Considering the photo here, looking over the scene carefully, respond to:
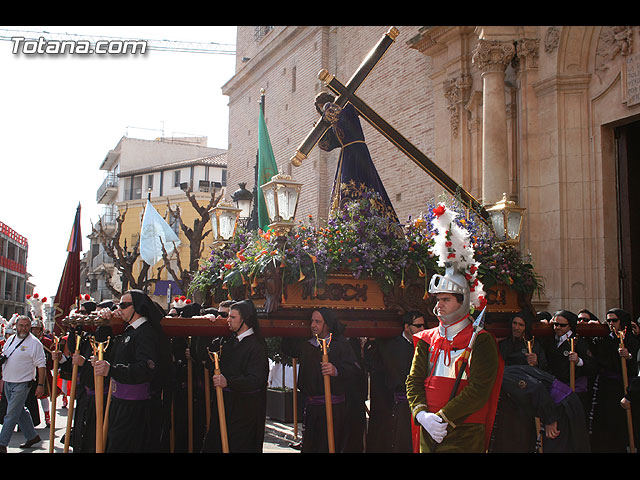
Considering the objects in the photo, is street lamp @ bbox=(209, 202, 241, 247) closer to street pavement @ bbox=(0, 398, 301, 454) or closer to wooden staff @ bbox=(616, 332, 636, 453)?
street pavement @ bbox=(0, 398, 301, 454)

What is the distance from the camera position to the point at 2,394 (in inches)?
426

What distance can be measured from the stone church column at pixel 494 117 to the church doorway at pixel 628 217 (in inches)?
75.1

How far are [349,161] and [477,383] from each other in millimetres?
4203

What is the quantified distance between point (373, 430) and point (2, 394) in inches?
258

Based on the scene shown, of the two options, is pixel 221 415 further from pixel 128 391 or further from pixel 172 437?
pixel 172 437

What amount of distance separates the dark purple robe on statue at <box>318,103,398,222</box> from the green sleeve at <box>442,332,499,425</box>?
3.39m

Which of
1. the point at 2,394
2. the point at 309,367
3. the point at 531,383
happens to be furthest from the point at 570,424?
the point at 2,394

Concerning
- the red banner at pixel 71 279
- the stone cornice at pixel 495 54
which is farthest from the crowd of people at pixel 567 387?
the red banner at pixel 71 279

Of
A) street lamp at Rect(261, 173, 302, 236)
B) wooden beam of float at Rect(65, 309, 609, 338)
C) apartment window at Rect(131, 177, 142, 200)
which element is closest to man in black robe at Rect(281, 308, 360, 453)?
wooden beam of float at Rect(65, 309, 609, 338)

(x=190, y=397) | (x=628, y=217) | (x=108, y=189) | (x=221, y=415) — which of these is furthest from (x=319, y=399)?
(x=108, y=189)

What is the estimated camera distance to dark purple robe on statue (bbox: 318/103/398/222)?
8.06 meters

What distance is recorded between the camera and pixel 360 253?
6.86 metres

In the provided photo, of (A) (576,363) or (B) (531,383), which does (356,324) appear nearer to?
(B) (531,383)

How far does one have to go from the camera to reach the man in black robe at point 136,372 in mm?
6168
